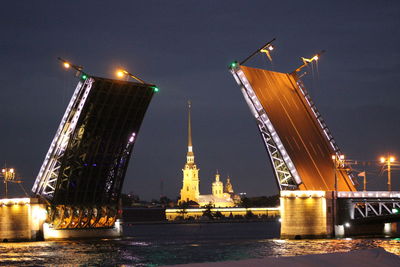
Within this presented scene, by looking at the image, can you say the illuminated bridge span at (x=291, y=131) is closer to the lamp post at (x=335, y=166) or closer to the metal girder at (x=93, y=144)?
the lamp post at (x=335, y=166)

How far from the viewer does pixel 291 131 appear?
53281 millimetres

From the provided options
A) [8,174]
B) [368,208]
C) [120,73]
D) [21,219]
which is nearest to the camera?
[120,73]

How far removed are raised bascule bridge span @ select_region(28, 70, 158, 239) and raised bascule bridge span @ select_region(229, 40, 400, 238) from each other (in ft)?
24.9

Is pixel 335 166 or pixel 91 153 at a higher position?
pixel 91 153

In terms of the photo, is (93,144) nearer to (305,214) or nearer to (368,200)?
(305,214)

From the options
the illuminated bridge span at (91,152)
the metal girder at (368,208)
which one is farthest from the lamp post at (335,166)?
the illuminated bridge span at (91,152)

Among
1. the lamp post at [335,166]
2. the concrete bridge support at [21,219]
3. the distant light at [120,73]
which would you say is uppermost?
A: the distant light at [120,73]

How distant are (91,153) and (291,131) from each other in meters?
13.5

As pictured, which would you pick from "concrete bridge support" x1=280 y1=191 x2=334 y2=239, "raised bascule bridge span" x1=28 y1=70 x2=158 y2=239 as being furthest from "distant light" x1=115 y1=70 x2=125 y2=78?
"concrete bridge support" x1=280 y1=191 x2=334 y2=239

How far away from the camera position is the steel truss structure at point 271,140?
5144 cm

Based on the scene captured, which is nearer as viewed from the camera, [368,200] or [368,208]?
[368,200]

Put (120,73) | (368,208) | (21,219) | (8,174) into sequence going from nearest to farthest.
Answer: (120,73) → (21,219) → (368,208) → (8,174)

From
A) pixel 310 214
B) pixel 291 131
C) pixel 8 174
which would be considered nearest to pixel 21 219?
pixel 8 174

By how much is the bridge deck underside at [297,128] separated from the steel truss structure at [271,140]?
291mm
